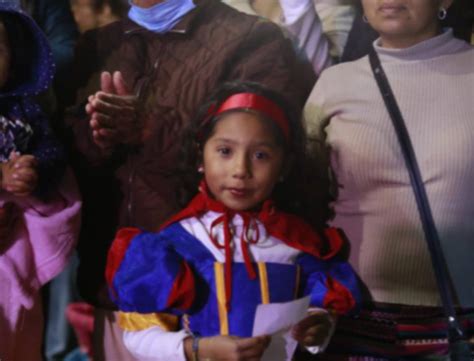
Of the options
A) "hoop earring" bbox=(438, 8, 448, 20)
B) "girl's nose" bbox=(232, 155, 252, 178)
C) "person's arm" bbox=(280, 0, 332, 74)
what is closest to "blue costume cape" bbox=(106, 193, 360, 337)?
"girl's nose" bbox=(232, 155, 252, 178)

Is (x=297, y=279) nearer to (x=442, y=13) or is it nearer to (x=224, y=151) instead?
(x=224, y=151)

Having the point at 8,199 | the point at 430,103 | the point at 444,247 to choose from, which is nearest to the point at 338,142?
the point at 430,103

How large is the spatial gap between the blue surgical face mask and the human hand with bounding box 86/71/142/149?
14cm

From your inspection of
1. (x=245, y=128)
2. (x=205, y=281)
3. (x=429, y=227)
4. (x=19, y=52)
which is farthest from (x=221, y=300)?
(x=19, y=52)

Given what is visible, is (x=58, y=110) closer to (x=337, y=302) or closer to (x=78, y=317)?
(x=78, y=317)

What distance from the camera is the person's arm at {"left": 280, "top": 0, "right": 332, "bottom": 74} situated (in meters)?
1.78

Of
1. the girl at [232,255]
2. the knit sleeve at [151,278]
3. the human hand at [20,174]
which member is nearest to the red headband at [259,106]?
the girl at [232,255]

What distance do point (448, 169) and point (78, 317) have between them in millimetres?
963

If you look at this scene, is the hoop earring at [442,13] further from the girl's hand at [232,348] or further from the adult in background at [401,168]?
the girl's hand at [232,348]

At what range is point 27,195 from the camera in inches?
71.2

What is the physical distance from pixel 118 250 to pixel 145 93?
384mm

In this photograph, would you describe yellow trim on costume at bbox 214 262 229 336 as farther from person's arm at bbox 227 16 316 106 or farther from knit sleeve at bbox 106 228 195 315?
person's arm at bbox 227 16 316 106

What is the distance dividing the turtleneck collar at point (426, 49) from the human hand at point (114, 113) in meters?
0.61

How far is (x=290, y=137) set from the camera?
1.75m
